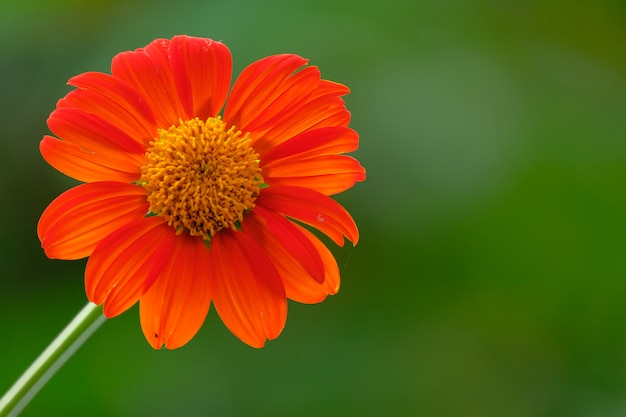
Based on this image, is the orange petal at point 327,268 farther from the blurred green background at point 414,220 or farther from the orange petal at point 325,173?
the blurred green background at point 414,220

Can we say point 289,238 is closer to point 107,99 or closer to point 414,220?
point 107,99

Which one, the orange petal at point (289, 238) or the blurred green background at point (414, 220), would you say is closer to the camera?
the orange petal at point (289, 238)

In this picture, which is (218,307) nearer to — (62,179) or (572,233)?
(62,179)

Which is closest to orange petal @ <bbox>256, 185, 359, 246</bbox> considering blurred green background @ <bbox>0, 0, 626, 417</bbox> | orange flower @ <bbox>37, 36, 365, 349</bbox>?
orange flower @ <bbox>37, 36, 365, 349</bbox>

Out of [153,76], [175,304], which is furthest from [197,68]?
[175,304]

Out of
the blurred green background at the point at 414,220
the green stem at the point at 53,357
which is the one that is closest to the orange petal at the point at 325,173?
the green stem at the point at 53,357

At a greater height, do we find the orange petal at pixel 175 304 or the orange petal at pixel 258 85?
the orange petal at pixel 258 85

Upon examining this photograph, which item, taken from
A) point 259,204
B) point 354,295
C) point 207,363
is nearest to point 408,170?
point 354,295

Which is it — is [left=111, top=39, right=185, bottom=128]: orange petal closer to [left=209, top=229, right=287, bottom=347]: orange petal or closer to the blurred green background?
[left=209, top=229, right=287, bottom=347]: orange petal
